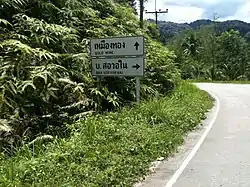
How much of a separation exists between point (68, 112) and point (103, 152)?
300 cm

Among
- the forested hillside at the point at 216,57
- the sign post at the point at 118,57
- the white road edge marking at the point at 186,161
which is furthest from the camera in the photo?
the forested hillside at the point at 216,57

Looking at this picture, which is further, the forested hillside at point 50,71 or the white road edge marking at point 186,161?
the forested hillside at point 50,71

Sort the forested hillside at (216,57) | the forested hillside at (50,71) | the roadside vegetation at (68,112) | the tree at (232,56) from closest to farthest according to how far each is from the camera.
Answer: the roadside vegetation at (68,112) → the forested hillside at (50,71) → the forested hillside at (216,57) → the tree at (232,56)

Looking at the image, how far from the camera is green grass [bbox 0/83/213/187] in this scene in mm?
6285

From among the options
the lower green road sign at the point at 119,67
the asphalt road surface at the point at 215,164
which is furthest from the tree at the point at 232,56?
the asphalt road surface at the point at 215,164

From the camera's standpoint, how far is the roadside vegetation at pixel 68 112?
6.84 metres

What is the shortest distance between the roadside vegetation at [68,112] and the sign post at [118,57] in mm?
421

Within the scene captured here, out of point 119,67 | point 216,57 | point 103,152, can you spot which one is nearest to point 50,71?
point 119,67

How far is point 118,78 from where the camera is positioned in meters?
13.3

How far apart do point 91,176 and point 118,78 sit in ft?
23.1

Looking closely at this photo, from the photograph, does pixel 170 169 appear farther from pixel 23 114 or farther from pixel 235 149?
pixel 23 114

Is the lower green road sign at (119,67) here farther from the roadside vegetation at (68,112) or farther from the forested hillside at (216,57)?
the forested hillside at (216,57)

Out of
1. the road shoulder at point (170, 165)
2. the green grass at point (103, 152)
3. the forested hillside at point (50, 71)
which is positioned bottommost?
the road shoulder at point (170, 165)

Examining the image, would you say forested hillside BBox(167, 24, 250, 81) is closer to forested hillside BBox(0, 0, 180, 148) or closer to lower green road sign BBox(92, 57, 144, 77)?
forested hillside BBox(0, 0, 180, 148)
